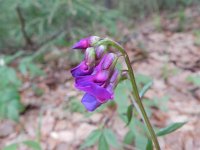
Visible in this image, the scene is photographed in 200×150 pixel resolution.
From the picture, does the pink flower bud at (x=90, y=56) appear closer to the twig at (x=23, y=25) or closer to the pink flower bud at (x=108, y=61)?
the pink flower bud at (x=108, y=61)

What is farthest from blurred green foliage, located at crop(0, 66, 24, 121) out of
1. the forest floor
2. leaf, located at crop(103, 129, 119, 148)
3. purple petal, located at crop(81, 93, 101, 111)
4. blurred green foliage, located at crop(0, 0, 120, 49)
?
purple petal, located at crop(81, 93, 101, 111)

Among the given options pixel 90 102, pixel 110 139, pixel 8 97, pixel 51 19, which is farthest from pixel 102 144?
pixel 51 19

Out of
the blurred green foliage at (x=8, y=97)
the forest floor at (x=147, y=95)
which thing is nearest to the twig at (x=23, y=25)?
the forest floor at (x=147, y=95)

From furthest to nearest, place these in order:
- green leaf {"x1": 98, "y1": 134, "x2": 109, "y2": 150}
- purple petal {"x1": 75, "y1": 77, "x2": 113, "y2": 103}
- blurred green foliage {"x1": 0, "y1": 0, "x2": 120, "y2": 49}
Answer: blurred green foliage {"x1": 0, "y1": 0, "x2": 120, "y2": 49}
green leaf {"x1": 98, "y1": 134, "x2": 109, "y2": 150}
purple petal {"x1": 75, "y1": 77, "x2": 113, "y2": 103}

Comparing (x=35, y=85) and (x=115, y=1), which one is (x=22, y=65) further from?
(x=115, y=1)

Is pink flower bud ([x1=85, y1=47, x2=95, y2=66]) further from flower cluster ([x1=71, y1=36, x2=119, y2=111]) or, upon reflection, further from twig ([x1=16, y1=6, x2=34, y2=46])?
twig ([x1=16, y1=6, x2=34, y2=46])

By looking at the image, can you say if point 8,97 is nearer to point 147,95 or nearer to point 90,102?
point 147,95
